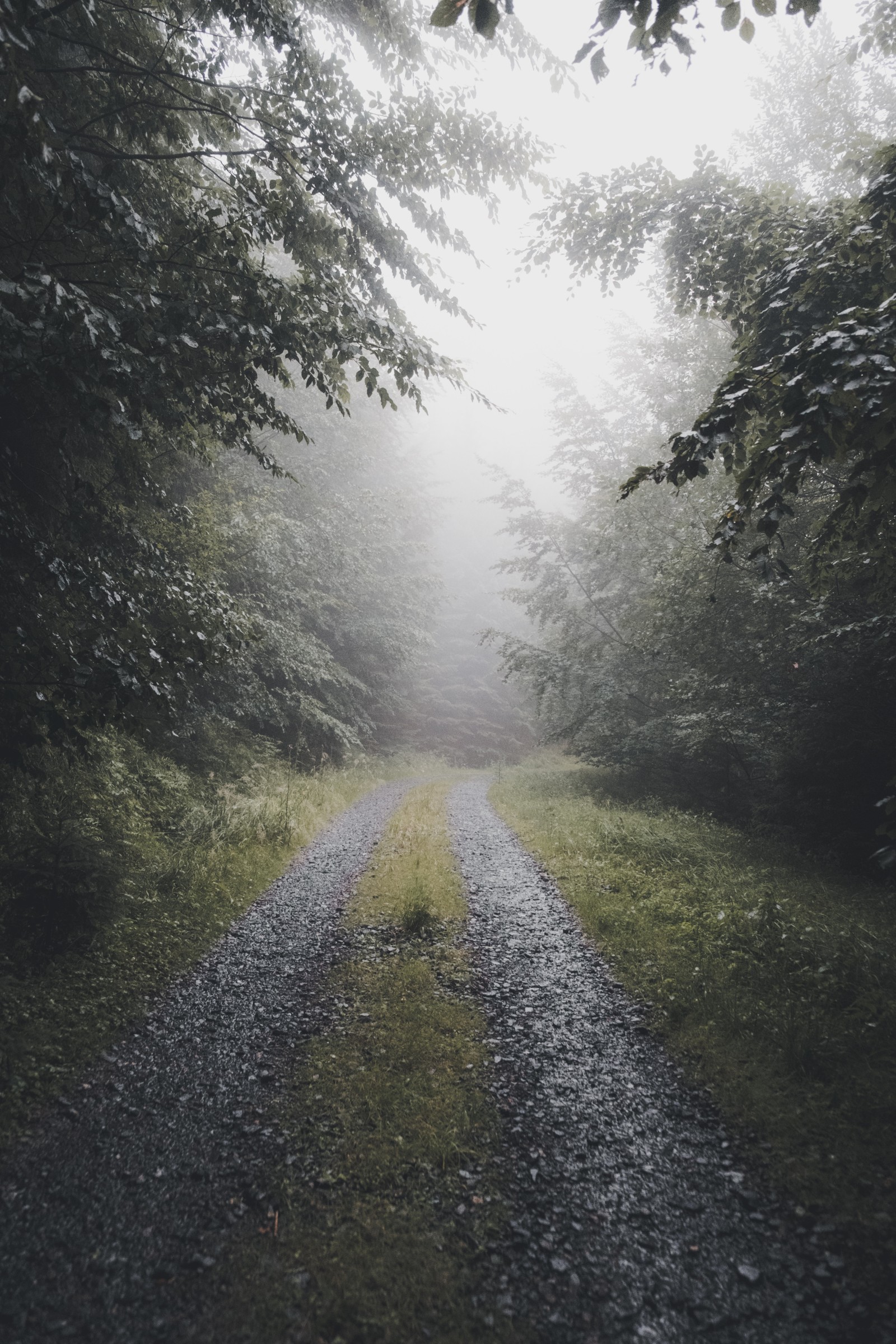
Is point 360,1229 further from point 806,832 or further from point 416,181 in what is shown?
point 416,181

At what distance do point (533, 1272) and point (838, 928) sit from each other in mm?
4902

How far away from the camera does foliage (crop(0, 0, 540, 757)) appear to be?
12.2 feet

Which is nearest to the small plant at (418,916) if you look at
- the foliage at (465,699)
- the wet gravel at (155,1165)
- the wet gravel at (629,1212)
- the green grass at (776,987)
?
the wet gravel at (155,1165)

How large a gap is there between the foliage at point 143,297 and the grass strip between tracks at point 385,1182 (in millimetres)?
3144

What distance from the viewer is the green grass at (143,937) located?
360 cm

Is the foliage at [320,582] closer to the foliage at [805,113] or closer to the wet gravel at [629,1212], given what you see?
the wet gravel at [629,1212]

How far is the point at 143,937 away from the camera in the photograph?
5.32 meters

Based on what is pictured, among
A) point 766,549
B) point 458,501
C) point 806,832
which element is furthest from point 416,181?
point 458,501

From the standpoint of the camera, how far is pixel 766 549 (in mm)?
3633

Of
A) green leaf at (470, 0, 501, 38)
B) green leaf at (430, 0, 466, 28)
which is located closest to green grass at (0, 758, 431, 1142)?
green leaf at (430, 0, 466, 28)

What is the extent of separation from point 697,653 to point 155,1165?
1017 centimetres

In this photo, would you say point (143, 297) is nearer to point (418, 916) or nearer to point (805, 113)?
point (418, 916)

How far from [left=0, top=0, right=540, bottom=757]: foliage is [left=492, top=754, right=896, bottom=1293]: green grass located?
5.18 m

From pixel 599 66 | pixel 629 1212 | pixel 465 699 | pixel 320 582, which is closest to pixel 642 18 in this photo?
pixel 599 66
